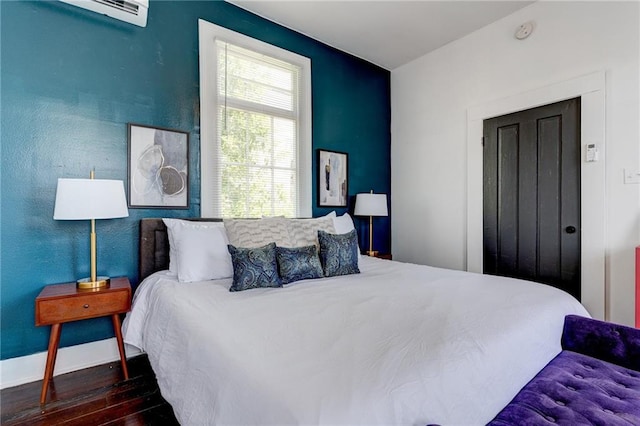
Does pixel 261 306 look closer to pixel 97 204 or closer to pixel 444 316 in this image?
pixel 444 316

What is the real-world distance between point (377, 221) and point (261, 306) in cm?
289

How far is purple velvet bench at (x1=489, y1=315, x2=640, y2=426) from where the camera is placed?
109cm

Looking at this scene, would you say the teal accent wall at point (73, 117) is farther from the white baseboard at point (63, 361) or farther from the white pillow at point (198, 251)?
the white pillow at point (198, 251)

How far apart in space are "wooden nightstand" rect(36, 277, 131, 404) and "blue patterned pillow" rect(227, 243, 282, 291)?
0.77 meters

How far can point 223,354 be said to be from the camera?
1100 mm

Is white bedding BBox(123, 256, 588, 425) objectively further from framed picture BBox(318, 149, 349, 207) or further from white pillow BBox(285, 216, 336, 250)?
framed picture BBox(318, 149, 349, 207)

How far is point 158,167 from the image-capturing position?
2584mm

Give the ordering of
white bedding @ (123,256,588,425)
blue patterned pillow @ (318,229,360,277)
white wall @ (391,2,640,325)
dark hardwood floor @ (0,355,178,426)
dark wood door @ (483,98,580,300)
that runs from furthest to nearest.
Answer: dark wood door @ (483,98,580,300) → white wall @ (391,2,640,325) → blue patterned pillow @ (318,229,360,277) → dark hardwood floor @ (0,355,178,426) → white bedding @ (123,256,588,425)

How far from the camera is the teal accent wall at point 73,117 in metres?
2.09

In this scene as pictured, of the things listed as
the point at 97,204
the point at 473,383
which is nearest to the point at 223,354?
the point at 473,383

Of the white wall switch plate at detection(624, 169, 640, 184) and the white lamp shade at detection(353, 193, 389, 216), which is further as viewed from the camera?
the white lamp shade at detection(353, 193, 389, 216)

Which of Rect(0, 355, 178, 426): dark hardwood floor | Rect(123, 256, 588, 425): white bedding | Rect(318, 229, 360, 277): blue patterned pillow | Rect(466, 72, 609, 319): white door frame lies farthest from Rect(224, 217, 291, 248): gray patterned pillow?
Rect(466, 72, 609, 319): white door frame

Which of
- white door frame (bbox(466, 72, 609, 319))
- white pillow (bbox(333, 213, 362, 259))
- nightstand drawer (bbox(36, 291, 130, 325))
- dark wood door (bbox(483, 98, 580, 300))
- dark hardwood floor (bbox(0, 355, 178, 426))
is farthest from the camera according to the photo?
white pillow (bbox(333, 213, 362, 259))

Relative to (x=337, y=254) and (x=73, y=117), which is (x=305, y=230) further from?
(x=73, y=117)
